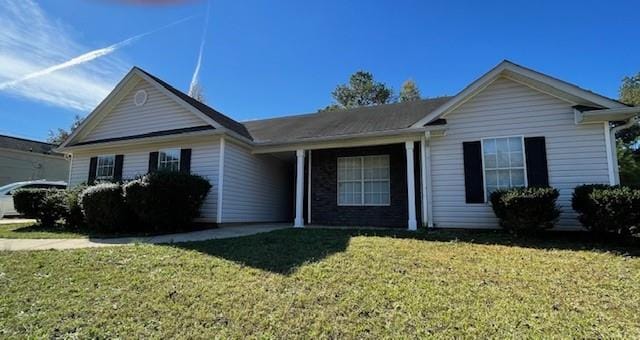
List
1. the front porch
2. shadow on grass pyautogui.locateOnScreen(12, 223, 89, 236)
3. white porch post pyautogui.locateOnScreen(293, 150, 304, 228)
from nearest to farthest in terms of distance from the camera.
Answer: shadow on grass pyautogui.locateOnScreen(12, 223, 89, 236)
the front porch
white porch post pyautogui.locateOnScreen(293, 150, 304, 228)

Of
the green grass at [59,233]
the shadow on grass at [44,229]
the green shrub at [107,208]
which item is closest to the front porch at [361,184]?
the green grass at [59,233]

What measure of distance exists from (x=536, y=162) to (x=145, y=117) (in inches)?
513

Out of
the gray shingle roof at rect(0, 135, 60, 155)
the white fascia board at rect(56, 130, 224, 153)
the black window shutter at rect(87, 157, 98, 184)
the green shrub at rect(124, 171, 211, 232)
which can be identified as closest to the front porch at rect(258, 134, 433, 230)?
the white fascia board at rect(56, 130, 224, 153)

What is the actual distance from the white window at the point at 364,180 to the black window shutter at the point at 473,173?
255 cm

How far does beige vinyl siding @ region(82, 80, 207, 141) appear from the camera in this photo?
12414mm

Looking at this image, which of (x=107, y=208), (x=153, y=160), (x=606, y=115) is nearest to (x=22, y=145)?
(x=153, y=160)

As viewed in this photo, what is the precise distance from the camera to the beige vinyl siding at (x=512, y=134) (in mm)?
8211

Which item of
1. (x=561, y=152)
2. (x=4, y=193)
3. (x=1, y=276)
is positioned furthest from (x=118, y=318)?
(x=4, y=193)

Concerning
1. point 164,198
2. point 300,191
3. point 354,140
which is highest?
point 354,140

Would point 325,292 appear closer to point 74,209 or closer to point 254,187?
point 254,187

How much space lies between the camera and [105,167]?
1325 centimetres

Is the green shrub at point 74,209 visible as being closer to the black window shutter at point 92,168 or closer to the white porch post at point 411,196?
the black window shutter at point 92,168

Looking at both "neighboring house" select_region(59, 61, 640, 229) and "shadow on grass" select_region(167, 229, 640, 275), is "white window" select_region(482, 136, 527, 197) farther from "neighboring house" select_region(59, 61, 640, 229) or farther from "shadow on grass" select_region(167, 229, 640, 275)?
"shadow on grass" select_region(167, 229, 640, 275)

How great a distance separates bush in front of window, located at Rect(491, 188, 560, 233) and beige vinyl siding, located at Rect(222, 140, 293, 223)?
26.1ft
